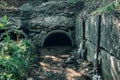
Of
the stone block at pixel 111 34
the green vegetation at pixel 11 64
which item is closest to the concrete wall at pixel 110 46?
the stone block at pixel 111 34

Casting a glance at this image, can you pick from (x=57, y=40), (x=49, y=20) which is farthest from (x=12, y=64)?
(x=57, y=40)

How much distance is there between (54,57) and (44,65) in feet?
5.45

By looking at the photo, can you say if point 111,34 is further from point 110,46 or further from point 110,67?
point 110,67

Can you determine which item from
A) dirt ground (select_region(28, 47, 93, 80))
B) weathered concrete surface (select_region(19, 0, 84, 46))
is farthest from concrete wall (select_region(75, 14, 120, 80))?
weathered concrete surface (select_region(19, 0, 84, 46))

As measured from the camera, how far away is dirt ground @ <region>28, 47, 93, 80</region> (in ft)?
29.3

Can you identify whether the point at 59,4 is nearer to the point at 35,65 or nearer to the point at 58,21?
the point at 58,21

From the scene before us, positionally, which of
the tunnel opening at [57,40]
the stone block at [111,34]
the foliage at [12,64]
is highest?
the stone block at [111,34]

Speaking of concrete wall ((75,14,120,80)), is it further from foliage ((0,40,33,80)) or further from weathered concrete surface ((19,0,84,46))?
weathered concrete surface ((19,0,84,46))

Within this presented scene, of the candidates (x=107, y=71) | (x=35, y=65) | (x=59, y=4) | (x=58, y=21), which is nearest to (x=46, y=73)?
(x=35, y=65)

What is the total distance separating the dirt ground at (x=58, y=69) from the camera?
29.3 feet

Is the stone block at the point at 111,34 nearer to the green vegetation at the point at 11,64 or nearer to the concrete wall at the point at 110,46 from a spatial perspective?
the concrete wall at the point at 110,46

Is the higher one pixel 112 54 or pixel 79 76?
pixel 112 54

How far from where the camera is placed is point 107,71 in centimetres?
723

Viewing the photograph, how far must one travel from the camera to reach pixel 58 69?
1009 cm
